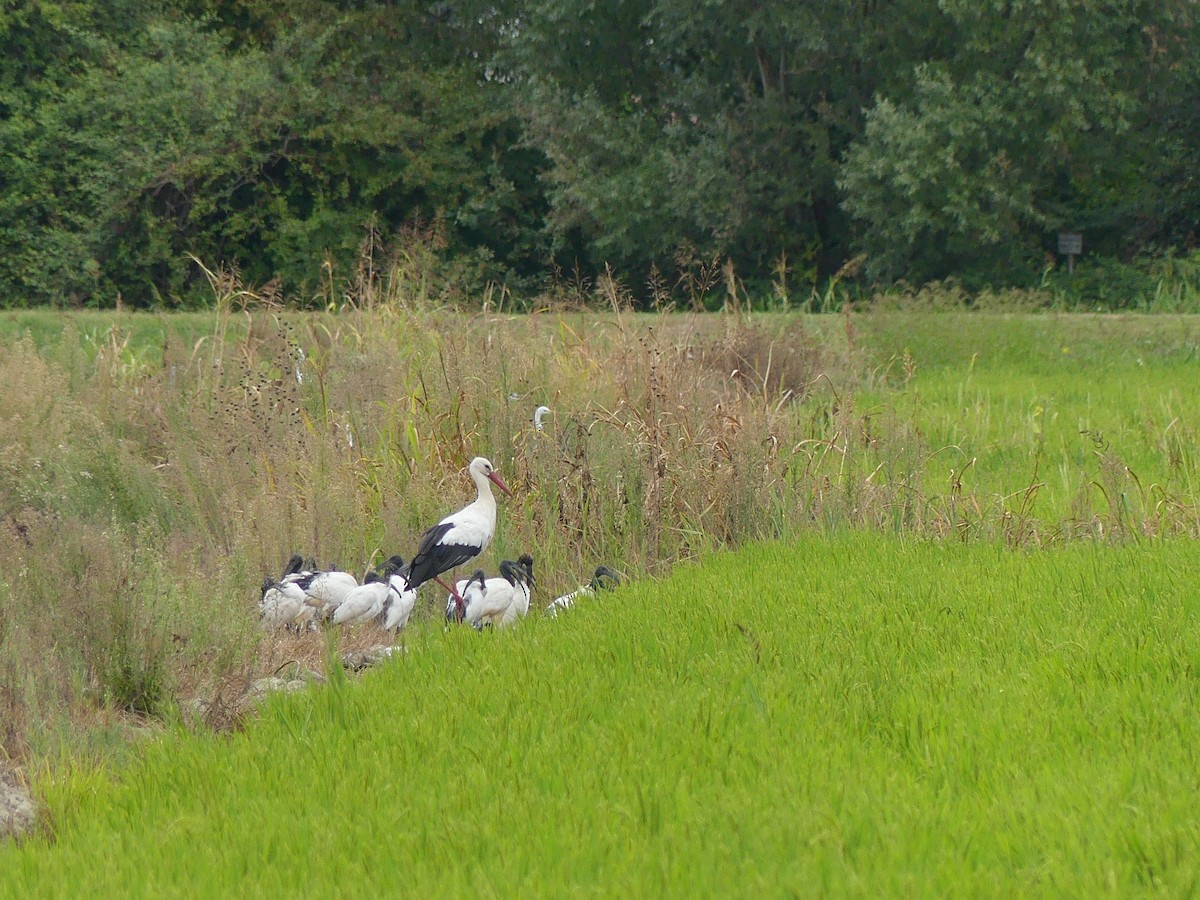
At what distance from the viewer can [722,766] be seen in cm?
374

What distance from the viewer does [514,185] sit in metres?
29.9

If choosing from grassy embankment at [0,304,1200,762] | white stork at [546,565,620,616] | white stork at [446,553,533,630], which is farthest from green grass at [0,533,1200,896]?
white stork at [446,553,533,630]

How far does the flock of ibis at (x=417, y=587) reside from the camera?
6.48 m

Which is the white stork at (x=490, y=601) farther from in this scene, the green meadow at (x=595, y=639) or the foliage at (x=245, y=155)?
the foliage at (x=245, y=155)

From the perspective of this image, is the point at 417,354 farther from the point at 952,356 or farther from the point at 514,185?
the point at 514,185

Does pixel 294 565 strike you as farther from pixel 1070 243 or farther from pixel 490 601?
pixel 1070 243

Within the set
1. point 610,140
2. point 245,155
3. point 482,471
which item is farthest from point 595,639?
point 245,155

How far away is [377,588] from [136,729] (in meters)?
1.65

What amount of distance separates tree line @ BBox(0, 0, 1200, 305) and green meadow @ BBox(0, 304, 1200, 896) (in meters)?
13.0

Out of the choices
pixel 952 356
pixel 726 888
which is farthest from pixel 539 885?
pixel 952 356

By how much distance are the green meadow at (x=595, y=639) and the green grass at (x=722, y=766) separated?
0.01 metres

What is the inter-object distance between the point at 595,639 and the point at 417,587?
1.87 meters

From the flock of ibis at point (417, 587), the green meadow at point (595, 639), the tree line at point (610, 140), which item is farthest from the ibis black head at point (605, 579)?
the tree line at point (610, 140)

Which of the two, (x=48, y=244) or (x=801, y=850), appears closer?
(x=801, y=850)
